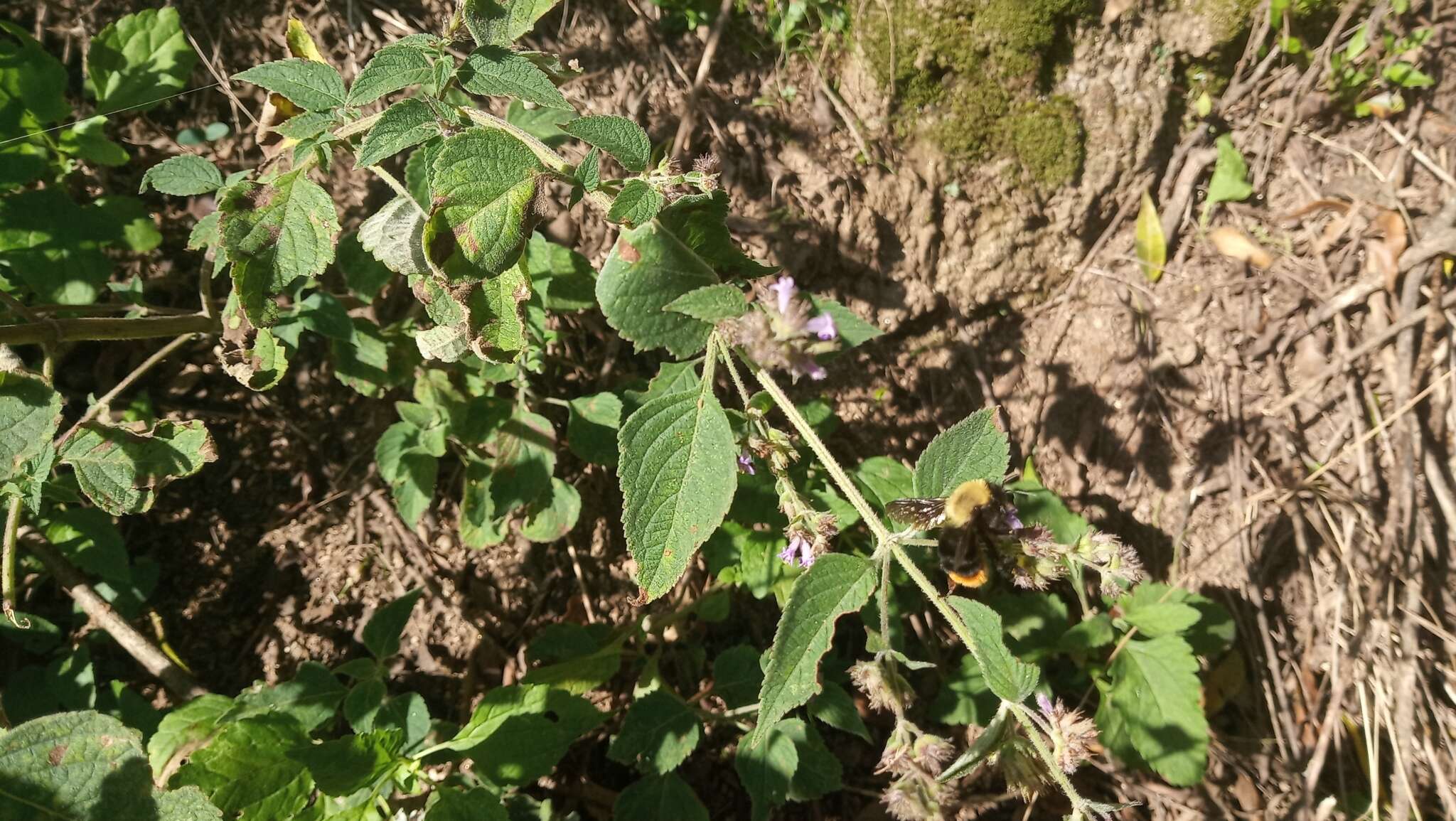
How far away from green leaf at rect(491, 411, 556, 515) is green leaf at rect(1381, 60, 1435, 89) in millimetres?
3171

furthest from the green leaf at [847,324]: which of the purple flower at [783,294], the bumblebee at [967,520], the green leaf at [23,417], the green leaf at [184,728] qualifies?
the green leaf at [184,728]

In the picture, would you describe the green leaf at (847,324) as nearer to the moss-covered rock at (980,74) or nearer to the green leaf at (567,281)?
the green leaf at (567,281)

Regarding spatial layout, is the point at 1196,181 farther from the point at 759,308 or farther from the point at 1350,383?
the point at 759,308

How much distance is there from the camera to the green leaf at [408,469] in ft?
7.43

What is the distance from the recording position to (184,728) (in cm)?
193

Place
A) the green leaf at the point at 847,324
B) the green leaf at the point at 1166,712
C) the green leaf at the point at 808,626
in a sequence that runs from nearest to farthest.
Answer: the green leaf at the point at 808,626 < the green leaf at the point at 847,324 < the green leaf at the point at 1166,712

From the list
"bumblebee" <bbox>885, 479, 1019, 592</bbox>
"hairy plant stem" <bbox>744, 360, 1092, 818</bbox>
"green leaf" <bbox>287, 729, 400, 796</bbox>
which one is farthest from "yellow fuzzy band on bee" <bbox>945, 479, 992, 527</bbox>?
"green leaf" <bbox>287, 729, 400, 796</bbox>

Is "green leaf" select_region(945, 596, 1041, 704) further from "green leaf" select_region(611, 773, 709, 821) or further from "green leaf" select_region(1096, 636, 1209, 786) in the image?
"green leaf" select_region(1096, 636, 1209, 786)

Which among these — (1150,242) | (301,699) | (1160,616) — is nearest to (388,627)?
(301,699)

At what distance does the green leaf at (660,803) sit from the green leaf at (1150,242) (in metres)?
2.27

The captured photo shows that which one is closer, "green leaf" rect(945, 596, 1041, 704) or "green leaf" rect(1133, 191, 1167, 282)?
"green leaf" rect(945, 596, 1041, 704)

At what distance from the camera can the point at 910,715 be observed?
273 cm

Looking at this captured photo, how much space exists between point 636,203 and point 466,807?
1.32 m

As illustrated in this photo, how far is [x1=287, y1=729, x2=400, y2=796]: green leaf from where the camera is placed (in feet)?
5.61
